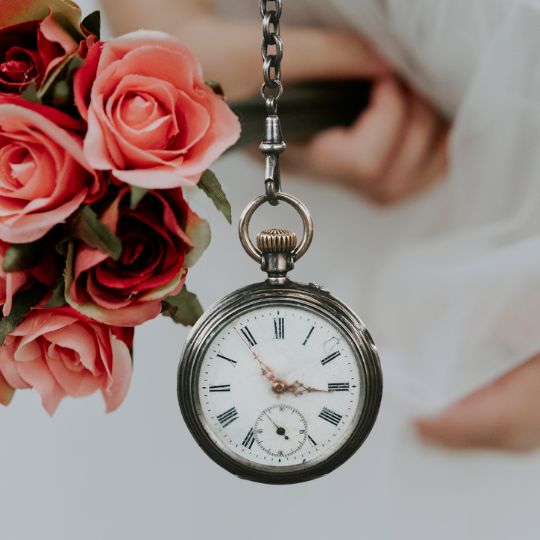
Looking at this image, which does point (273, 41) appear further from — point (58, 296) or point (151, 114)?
point (58, 296)

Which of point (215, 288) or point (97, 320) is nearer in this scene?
point (97, 320)

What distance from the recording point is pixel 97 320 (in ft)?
2.55

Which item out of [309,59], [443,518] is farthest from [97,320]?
[443,518]

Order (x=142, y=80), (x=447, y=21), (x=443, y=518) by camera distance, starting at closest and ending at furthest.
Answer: (x=142, y=80) → (x=447, y=21) → (x=443, y=518)

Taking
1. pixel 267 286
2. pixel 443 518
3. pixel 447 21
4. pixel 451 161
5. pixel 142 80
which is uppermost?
pixel 447 21

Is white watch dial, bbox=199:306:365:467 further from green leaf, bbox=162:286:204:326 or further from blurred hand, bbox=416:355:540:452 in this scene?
blurred hand, bbox=416:355:540:452

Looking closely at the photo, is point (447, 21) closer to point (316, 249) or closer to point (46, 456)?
point (316, 249)

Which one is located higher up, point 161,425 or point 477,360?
point 477,360

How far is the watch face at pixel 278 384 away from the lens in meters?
0.83

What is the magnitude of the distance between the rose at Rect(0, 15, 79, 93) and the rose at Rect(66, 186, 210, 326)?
0.17 meters

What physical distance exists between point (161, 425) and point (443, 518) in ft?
1.46

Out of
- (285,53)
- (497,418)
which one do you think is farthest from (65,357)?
(497,418)

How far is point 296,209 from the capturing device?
84cm

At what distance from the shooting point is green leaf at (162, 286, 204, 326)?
886 millimetres
